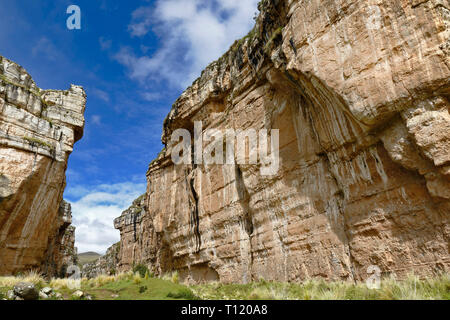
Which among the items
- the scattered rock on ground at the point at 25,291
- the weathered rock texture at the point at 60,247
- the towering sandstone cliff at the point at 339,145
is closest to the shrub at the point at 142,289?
the scattered rock on ground at the point at 25,291

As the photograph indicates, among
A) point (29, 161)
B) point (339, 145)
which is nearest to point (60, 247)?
point (29, 161)

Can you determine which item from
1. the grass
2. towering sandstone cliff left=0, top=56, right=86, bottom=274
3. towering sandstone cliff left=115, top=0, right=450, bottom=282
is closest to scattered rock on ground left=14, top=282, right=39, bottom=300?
the grass

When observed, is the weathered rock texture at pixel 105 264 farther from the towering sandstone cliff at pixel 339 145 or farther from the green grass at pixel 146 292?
the green grass at pixel 146 292

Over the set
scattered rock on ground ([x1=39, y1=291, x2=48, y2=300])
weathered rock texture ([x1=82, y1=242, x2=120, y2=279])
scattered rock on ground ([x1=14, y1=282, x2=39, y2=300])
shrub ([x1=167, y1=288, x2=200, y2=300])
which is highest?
weathered rock texture ([x1=82, y1=242, x2=120, y2=279])

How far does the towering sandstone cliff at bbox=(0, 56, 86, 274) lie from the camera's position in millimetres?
20031

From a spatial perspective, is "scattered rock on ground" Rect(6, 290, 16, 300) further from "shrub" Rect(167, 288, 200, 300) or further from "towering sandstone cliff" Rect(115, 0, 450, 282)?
"towering sandstone cliff" Rect(115, 0, 450, 282)

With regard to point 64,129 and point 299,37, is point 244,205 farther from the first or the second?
point 64,129

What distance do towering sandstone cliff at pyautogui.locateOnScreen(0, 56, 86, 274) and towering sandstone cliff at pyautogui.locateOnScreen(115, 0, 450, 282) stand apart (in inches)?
445

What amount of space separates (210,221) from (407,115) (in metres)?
14.8

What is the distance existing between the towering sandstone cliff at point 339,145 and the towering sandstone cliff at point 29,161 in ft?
37.1

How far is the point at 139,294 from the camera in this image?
13.9 metres

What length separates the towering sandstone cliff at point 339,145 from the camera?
1010 cm
